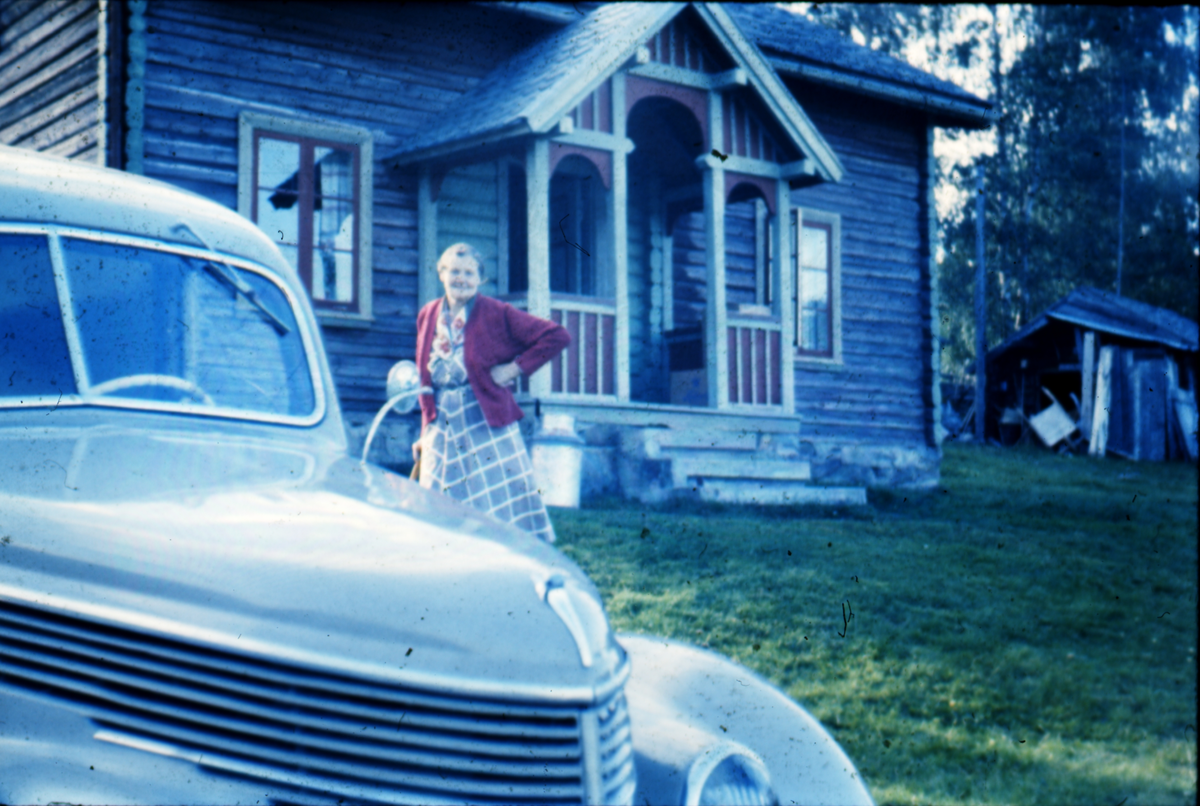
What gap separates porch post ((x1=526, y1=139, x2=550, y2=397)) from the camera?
8.44 m

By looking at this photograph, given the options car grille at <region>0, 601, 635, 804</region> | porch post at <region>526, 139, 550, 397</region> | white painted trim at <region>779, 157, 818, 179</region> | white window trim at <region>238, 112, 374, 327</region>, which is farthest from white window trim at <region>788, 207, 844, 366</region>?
car grille at <region>0, 601, 635, 804</region>

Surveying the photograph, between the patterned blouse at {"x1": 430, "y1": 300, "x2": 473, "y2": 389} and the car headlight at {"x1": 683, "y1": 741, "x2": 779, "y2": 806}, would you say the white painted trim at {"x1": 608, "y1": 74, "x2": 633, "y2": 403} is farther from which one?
the car headlight at {"x1": 683, "y1": 741, "x2": 779, "y2": 806}

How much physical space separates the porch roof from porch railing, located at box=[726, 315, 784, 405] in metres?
1.63

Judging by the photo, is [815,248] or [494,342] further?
[815,248]

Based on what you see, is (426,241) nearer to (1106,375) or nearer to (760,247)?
(760,247)

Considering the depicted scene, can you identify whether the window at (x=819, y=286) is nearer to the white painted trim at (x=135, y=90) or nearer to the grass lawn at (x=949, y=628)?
the grass lawn at (x=949, y=628)

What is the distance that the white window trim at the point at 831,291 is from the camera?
12.1m

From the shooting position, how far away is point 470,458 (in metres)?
4.85

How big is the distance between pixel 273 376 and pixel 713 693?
57.8 inches

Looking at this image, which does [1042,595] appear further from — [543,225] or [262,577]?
[262,577]

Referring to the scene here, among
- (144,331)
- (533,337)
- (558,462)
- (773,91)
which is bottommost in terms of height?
(558,462)

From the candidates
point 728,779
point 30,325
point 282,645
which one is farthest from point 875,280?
point 282,645

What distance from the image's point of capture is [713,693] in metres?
2.36

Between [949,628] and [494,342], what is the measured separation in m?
2.93
